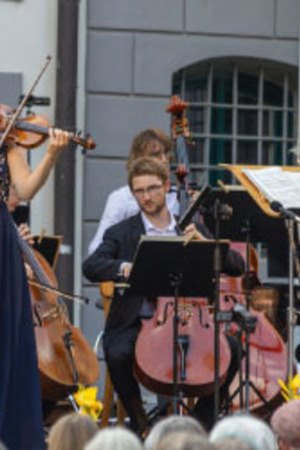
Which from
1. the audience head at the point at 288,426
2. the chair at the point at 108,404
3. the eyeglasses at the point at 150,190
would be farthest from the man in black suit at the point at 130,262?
the audience head at the point at 288,426

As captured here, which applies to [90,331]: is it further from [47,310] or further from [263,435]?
[263,435]

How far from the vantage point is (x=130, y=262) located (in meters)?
8.56

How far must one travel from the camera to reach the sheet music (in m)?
7.86

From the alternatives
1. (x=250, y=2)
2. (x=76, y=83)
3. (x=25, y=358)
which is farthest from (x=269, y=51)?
(x=25, y=358)

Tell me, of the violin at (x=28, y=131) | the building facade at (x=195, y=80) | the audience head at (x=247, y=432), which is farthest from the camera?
the building facade at (x=195, y=80)

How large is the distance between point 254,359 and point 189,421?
4543 millimetres

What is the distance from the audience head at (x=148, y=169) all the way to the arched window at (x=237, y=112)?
135 inches

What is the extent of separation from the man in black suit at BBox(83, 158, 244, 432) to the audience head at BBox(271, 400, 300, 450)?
133 inches

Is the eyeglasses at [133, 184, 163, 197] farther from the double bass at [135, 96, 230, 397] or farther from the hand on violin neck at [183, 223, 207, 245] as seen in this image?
the double bass at [135, 96, 230, 397]

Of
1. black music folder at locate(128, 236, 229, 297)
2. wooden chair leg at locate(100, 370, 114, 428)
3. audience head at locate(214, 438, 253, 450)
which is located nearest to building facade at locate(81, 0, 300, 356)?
wooden chair leg at locate(100, 370, 114, 428)

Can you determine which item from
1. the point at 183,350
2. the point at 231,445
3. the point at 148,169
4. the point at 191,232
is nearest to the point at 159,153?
the point at 148,169

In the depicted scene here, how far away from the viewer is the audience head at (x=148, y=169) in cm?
861

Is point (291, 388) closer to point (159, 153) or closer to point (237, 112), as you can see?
point (159, 153)

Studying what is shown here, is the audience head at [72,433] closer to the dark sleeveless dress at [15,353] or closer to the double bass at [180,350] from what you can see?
the dark sleeveless dress at [15,353]
